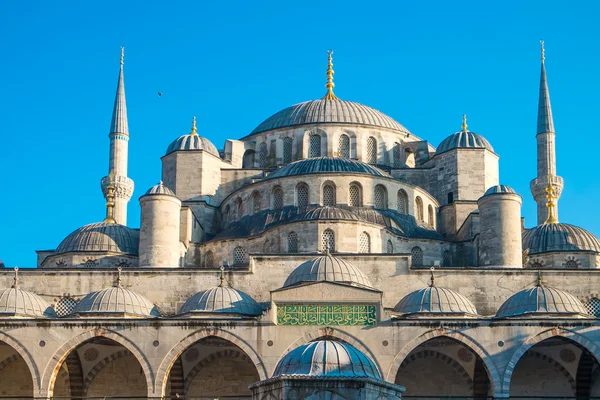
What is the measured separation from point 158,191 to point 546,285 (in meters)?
12.1

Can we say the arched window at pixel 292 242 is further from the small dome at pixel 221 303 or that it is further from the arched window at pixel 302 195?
the small dome at pixel 221 303

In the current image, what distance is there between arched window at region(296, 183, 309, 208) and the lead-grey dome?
657 cm

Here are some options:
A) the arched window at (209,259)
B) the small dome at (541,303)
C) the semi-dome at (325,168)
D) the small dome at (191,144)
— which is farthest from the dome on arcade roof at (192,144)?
the small dome at (541,303)

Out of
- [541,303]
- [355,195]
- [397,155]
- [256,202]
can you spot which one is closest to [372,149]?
[397,155]

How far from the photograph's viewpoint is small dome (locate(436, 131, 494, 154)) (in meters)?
46.7

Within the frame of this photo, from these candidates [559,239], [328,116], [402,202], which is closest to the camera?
[559,239]

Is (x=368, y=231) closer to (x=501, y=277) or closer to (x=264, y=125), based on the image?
(x=501, y=277)

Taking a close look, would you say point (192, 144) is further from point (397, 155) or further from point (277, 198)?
point (397, 155)

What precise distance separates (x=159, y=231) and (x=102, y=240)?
2.84m

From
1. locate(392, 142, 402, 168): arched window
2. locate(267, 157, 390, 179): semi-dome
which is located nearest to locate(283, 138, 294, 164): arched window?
locate(392, 142, 402, 168): arched window

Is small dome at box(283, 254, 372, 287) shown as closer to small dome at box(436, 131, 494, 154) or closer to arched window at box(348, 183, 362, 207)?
arched window at box(348, 183, 362, 207)

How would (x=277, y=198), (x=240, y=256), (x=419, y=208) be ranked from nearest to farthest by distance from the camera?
(x=240, y=256)
(x=277, y=198)
(x=419, y=208)

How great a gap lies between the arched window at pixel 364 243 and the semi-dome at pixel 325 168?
300 centimetres

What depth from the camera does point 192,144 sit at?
1859 inches
